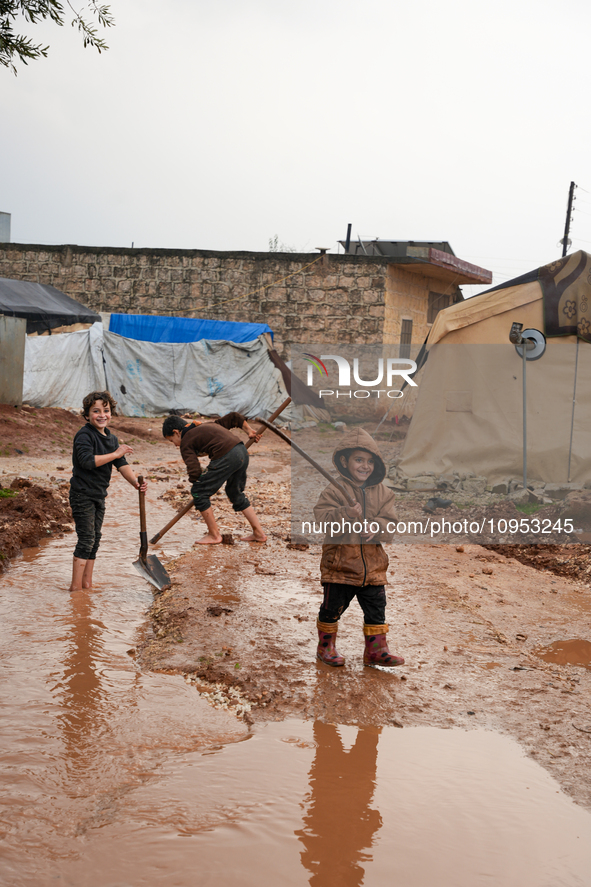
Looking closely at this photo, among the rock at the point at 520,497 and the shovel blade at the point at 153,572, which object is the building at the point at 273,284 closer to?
the rock at the point at 520,497

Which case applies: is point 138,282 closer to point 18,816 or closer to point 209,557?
point 209,557

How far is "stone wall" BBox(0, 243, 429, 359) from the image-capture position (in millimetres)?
17766

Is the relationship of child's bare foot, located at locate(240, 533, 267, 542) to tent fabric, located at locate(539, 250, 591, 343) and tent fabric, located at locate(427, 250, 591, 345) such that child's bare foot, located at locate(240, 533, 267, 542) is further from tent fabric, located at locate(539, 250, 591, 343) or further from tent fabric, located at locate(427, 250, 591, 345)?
tent fabric, located at locate(539, 250, 591, 343)

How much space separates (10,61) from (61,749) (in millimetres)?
6165

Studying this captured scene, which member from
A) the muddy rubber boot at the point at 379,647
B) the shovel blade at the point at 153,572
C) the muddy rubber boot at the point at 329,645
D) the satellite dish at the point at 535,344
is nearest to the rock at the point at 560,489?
the satellite dish at the point at 535,344

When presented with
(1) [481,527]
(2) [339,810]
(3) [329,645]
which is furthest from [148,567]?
(1) [481,527]

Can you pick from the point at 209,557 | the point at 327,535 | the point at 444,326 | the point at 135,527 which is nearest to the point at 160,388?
the point at 444,326

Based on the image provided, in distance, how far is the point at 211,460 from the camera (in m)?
7.00

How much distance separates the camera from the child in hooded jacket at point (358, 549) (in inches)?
158

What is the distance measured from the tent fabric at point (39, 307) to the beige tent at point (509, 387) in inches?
396

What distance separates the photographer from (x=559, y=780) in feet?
10.0

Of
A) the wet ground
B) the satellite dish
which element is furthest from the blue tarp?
the wet ground

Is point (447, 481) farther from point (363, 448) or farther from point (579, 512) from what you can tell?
point (363, 448)

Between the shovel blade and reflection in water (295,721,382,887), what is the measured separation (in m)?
2.43
